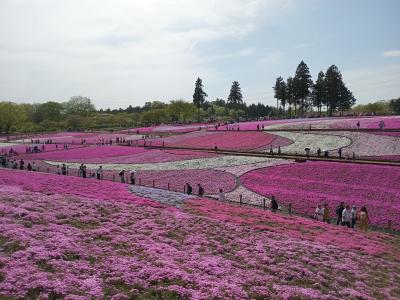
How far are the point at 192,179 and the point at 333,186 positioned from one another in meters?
14.3

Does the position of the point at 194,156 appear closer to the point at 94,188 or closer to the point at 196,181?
the point at 196,181

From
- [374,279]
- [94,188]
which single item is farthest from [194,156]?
[374,279]

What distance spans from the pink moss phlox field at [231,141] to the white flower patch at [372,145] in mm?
10266

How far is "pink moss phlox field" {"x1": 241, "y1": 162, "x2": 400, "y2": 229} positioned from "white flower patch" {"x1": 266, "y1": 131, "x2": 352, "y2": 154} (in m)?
10.9

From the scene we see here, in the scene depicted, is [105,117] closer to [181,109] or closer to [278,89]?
[181,109]

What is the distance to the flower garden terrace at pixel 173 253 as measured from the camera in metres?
12.5

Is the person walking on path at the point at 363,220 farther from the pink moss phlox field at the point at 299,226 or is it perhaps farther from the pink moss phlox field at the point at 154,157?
the pink moss phlox field at the point at 154,157

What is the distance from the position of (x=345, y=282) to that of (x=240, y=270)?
13.6 ft

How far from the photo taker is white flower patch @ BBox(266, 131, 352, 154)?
2069 inches

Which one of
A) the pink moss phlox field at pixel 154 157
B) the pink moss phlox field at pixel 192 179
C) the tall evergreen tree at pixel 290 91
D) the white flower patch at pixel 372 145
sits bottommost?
the pink moss phlox field at pixel 192 179

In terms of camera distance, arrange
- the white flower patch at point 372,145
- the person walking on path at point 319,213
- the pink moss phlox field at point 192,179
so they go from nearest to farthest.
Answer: the person walking on path at point 319,213
the pink moss phlox field at point 192,179
the white flower patch at point 372,145

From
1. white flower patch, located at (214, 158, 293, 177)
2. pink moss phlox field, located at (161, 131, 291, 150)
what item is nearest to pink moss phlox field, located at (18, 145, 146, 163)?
pink moss phlox field, located at (161, 131, 291, 150)

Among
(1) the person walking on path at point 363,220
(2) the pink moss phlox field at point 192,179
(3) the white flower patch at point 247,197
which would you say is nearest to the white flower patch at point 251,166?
(2) the pink moss phlox field at point 192,179

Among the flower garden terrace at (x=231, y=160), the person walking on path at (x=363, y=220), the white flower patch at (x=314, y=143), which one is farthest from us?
the white flower patch at (x=314, y=143)
